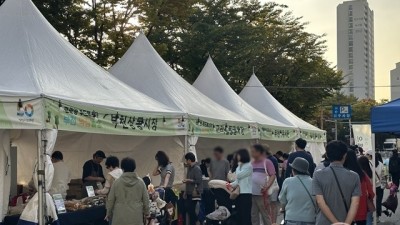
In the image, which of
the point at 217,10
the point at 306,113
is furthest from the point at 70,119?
the point at 306,113

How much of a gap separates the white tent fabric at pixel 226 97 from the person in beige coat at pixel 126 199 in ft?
30.2

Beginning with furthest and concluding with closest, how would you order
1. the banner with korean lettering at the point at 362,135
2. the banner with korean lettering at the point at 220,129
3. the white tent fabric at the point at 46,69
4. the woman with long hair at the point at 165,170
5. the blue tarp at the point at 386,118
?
the banner with korean lettering at the point at 362,135 → the banner with korean lettering at the point at 220,129 → the woman with long hair at the point at 165,170 → the white tent fabric at the point at 46,69 → the blue tarp at the point at 386,118

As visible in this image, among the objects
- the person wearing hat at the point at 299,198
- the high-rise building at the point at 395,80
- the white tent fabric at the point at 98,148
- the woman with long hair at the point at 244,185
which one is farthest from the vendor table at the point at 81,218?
the high-rise building at the point at 395,80

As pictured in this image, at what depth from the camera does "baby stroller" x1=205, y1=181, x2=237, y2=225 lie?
9750 millimetres

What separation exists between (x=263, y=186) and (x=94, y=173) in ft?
10.2

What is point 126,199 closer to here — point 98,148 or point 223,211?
point 223,211

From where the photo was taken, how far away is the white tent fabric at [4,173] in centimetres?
775

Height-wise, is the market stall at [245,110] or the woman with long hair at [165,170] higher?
the market stall at [245,110]

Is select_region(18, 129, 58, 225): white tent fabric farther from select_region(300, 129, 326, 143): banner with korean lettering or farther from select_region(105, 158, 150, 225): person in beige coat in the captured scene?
select_region(300, 129, 326, 143): banner with korean lettering

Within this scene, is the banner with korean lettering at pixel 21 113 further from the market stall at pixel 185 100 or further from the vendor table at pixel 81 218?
the market stall at pixel 185 100

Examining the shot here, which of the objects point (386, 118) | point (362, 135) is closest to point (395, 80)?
point (362, 135)

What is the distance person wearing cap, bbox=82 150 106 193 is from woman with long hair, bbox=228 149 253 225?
8.15 ft

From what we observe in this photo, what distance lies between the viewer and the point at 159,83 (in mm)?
13172

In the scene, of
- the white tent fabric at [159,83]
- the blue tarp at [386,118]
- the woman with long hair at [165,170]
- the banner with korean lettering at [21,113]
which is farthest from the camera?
the white tent fabric at [159,83]
